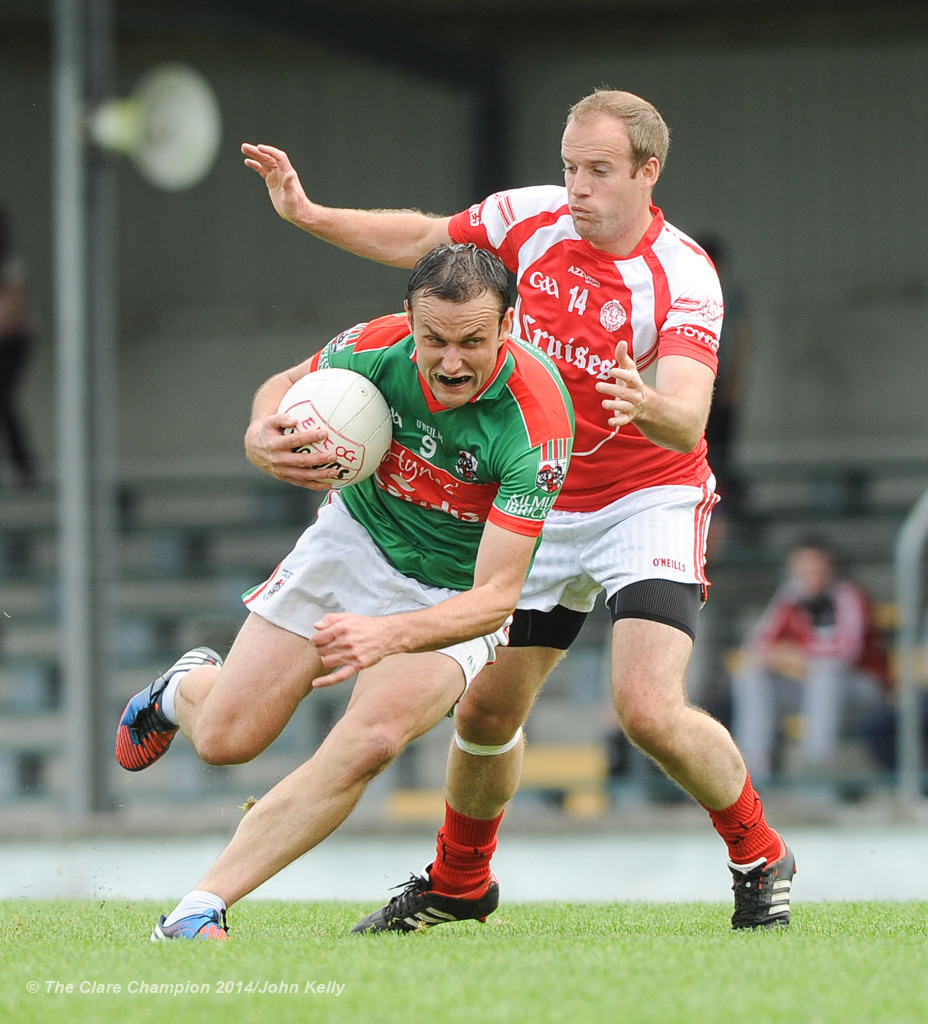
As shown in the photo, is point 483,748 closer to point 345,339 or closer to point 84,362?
point 345,339

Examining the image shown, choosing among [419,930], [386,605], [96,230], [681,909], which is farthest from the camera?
[96,230]

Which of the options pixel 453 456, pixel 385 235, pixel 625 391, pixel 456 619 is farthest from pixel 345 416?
pixel 385 235

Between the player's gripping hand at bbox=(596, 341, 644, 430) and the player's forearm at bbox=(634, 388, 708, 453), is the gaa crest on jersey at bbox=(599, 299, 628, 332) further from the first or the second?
the player's gripping hand at bbox=(596, 341, 644, 430)

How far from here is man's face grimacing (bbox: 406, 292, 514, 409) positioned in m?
4.42

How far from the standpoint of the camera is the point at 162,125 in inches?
447

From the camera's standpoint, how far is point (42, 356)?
1669 centimetres

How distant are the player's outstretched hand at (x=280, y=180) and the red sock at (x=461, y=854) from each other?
2018 millimetres

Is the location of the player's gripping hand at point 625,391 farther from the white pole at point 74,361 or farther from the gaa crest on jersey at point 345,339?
the white pole at point 74,361

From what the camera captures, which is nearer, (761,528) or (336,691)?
(336,691)

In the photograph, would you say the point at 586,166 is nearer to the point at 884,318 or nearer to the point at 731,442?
the point at 731,442

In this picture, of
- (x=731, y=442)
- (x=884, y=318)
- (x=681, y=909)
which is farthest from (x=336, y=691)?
(x=884, y=318)

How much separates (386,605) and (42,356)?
12.5 meters

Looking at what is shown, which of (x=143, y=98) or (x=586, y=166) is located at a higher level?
(x=143, y=98)

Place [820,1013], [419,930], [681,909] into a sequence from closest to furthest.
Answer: [820,1013] < [419,930] < [681,909]
